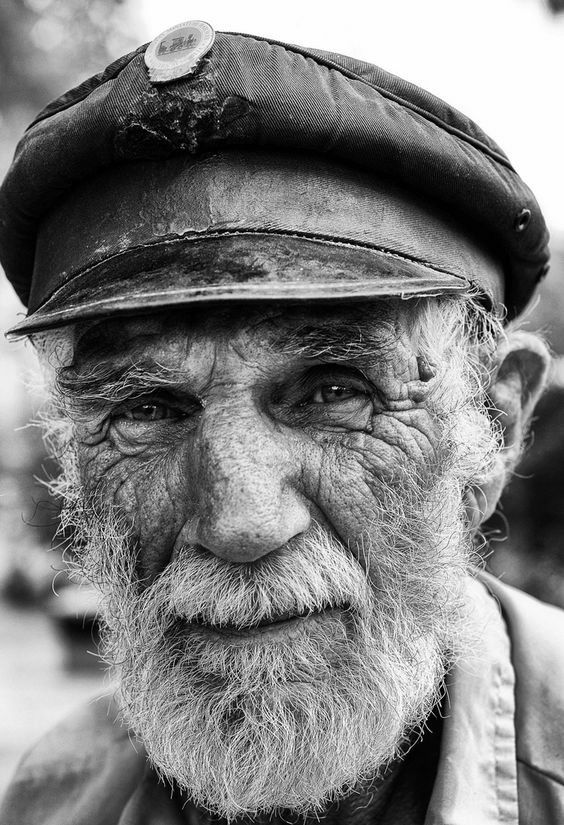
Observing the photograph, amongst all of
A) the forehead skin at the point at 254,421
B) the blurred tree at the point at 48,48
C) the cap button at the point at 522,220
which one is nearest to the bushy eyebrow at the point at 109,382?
the forehead skin at the point at 254,421

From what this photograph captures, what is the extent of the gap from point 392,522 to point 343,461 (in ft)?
0.62

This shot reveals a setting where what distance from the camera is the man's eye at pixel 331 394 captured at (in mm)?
1786

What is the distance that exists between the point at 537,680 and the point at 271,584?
2.73 feet

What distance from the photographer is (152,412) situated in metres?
1.89

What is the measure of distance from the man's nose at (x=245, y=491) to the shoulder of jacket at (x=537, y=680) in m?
0.79

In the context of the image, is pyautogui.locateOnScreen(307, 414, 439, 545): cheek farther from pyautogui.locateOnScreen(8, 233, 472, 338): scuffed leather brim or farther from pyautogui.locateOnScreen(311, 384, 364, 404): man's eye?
pyautogui.locateOnScreen(8, 233, 472, 338): scuffed leather brim

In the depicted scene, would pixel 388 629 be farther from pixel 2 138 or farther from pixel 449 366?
pixel 2 138

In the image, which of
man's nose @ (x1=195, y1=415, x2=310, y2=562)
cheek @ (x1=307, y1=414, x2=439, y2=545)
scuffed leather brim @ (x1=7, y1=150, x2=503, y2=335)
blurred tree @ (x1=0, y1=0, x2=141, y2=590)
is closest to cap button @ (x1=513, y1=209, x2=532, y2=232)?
scuffed leather brim @ (x1=7, y1=150, x2=503, y2=335)

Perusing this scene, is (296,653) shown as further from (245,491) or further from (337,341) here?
(337,341)

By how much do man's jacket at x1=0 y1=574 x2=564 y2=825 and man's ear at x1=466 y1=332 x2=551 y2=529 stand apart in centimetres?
28

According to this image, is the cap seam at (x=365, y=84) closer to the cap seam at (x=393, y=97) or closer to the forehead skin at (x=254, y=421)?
the cap seam at (x=393, y=97)

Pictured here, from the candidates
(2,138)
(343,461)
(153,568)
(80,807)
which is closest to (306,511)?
(343,461)

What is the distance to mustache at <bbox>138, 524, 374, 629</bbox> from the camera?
5.46 ft

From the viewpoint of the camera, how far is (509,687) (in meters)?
2.04
